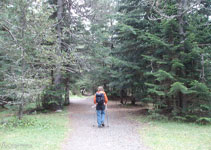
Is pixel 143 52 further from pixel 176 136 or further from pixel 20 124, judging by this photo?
pixel 20 124

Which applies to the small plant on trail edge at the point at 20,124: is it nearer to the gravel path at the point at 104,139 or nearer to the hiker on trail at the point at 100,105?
the gravel path at the point at 104,139

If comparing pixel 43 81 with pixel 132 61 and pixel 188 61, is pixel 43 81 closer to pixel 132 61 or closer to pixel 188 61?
pixel 132 61

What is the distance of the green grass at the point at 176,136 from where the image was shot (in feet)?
18.4

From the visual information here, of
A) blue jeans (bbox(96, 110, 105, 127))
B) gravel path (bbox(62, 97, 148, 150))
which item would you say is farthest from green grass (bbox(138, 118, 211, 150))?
blue jeans (bbox(96, 110, 105, 127))

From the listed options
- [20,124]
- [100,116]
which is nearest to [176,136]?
[100,116]

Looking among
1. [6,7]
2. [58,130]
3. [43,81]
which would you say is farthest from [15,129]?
[6,7]

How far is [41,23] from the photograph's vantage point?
8133mm

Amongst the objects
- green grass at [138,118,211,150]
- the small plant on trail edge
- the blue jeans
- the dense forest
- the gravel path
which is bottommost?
the gravel path

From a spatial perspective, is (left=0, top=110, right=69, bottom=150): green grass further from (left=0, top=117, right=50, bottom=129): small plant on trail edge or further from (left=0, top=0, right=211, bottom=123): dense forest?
(left=0, top=0, right=211, bottom=123): dense forest

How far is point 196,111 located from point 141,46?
4.37 metres

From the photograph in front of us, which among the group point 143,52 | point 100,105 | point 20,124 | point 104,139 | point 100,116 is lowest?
point 104,139

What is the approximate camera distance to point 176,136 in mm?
6695

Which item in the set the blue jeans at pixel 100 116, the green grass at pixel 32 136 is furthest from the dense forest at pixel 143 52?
the blue jeans at pixel 100 116

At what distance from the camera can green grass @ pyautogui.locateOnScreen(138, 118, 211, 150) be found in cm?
559
